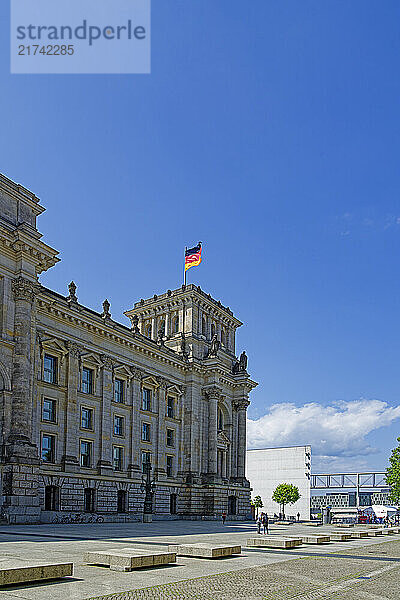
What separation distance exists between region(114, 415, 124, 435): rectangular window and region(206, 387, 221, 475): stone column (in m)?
16.3

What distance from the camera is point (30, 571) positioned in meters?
14.6

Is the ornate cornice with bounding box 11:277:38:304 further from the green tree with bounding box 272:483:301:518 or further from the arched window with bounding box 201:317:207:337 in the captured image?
the green tree with bounding box 272:483:301:518

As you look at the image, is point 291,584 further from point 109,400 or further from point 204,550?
point 109,400

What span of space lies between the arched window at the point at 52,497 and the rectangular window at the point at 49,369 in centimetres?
933

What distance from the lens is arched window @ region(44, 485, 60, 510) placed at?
52122 mm

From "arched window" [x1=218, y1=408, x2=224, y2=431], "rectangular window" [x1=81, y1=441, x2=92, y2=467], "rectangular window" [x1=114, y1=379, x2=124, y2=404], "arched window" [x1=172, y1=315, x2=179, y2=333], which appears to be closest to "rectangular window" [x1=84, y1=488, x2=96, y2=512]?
"rectangular window" [x1=81, y1=441, x2=92, y2=467]

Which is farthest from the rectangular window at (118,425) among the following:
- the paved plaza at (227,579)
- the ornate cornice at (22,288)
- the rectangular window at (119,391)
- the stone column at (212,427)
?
the paved plaza at (227,579)

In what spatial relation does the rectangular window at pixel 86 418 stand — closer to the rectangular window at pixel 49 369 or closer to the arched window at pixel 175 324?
the rectangular window at pixel 49 369

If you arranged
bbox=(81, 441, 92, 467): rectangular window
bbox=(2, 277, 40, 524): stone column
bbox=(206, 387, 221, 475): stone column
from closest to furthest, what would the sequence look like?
bbox=(2, 277, 40, 524): stone column < bbox=(81, 441, 92, 467): rectangular window < bbox=(206, 387, 221, 475): stone column

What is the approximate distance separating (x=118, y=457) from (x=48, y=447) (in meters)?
11.4

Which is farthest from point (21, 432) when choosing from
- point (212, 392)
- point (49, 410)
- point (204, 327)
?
point (204, 327)

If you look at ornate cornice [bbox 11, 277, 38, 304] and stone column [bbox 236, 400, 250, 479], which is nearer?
ornate cornice [bbox 11, 277, 38, 304]

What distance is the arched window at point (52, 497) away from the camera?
171 feet

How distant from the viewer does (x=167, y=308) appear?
274ft
